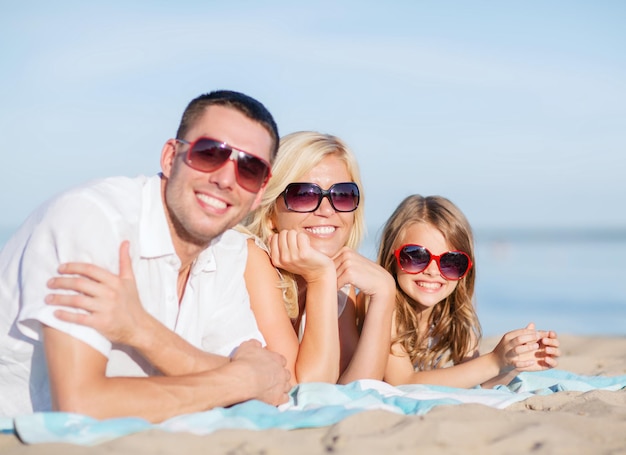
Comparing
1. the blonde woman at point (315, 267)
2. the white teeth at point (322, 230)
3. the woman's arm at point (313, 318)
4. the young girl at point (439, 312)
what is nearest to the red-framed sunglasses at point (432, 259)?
the young girl at point (439, 312)

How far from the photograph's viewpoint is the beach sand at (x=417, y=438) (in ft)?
9.32

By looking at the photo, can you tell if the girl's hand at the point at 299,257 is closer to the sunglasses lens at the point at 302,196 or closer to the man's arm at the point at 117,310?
the sunglasses lens at the point at 302,196

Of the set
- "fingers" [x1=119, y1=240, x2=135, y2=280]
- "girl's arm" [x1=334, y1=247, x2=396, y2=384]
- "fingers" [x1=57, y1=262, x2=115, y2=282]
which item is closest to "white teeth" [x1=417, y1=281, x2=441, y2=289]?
"girl's arm" [x1=334, y1=247, x2=396, y2=384]

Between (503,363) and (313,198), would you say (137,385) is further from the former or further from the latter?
(503,363)

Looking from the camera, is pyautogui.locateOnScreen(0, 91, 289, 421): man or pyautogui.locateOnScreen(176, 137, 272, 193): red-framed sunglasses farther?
pyautogui.locateOnScreen(176, 137, 272, 193): red-framed sunglasses

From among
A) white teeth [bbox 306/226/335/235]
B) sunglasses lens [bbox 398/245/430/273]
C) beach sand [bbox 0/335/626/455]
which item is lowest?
beach sand [bbox 0/335/626/455]

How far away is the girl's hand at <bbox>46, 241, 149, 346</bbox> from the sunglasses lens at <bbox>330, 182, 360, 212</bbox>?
2.13 m

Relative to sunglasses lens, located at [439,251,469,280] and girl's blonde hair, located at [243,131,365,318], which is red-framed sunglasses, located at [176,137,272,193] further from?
sunglasses lens, located at [439,251,469,280]

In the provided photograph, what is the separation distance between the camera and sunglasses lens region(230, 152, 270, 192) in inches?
140

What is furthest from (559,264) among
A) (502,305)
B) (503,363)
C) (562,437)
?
(562,437)

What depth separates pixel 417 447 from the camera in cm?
291

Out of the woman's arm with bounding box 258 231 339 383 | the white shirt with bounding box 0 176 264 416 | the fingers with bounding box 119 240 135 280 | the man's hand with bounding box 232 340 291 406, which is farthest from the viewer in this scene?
the woman's arm with bounding box 258 231 339 383

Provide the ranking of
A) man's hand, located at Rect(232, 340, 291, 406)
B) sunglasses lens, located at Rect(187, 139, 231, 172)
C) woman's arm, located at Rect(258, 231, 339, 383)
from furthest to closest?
woman's arm, located at Rect(258, 231, 339, 383), man's hand, located at Rect(232, 340, 291, 406), sunglasses lens, located at Rect(187, 139, 231, 172)

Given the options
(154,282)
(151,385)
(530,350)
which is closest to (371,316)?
(530,350)
